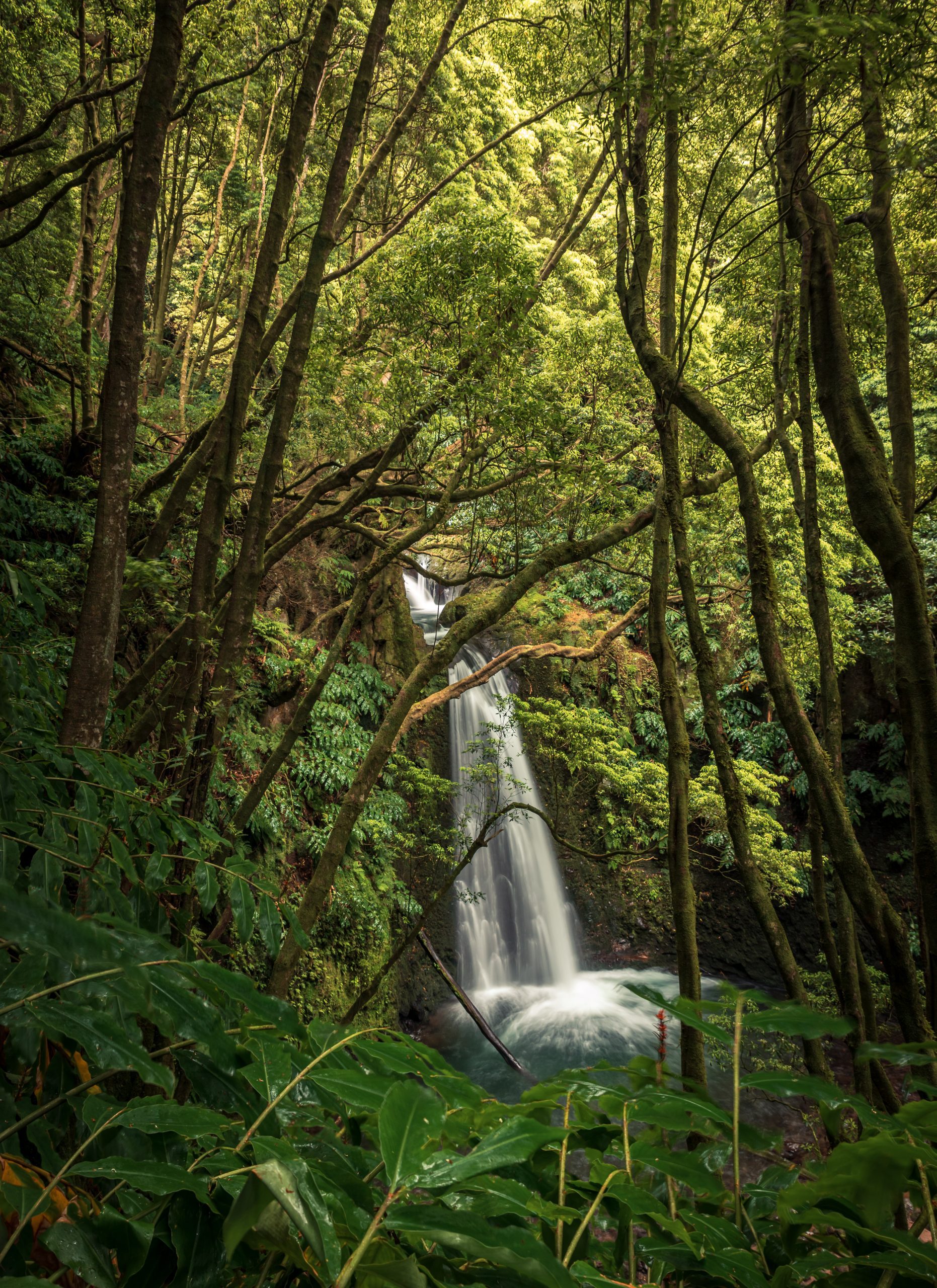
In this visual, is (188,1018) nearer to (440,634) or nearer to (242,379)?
(242,379)

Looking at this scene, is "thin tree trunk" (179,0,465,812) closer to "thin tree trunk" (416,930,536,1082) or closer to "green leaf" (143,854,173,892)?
"green leaf" (143,854,173,892)

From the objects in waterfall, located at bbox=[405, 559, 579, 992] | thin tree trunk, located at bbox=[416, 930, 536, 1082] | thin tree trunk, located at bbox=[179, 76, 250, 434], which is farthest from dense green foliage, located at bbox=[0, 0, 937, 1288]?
thin tree trunk, located at bbox=[416, 930, 536, 1082]

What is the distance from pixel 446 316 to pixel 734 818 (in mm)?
4534

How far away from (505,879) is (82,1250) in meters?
11.0

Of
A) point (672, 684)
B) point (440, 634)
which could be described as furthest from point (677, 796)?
point (440, 634)

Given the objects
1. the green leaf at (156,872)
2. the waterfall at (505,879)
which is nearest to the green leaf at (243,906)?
the green leaf at (156,872)

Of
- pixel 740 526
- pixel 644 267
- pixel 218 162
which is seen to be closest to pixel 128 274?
pixel 644 267

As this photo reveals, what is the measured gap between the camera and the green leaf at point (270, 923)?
129 cm

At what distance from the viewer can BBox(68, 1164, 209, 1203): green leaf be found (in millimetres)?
472

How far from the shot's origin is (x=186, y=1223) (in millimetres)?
484

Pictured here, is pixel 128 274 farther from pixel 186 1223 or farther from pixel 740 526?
pixel 740 526

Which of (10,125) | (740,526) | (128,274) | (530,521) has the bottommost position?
(128,274)

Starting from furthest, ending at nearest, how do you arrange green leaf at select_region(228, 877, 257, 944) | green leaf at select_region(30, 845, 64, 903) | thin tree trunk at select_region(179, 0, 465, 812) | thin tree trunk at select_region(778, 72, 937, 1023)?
thin tree trunk at select_region(179, 0, 465, 812), thin tree trunk at select_region(778, 72, 937, 1023), green leaf at select_region(228, 877, 257, 944), green leaf at select_region(30, 845, 64, 903)

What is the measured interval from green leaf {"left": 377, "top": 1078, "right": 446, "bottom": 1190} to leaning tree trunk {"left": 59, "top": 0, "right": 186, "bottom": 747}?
6.49 ft
